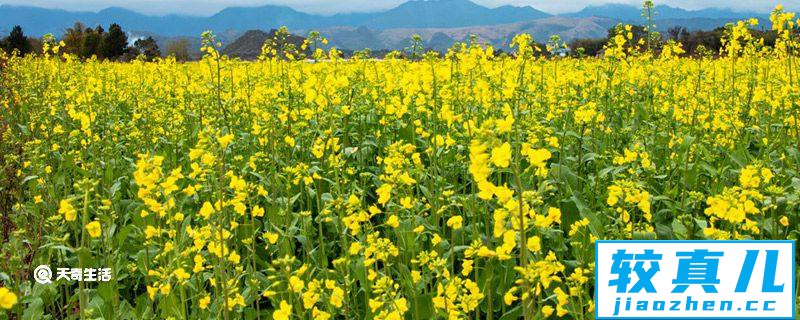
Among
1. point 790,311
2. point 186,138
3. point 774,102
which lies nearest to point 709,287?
point 790,311

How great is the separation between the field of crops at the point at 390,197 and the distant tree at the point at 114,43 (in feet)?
106

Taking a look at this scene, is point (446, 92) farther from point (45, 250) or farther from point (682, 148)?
point (45, 250)

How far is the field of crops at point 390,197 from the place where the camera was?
278cm

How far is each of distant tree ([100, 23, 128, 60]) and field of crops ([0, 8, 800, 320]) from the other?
3216 cm

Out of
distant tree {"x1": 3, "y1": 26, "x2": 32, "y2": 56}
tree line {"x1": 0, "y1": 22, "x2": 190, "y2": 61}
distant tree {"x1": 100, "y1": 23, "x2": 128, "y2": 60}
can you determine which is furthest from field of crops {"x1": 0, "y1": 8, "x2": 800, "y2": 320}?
distant tree {"x1": 100, "y1": 23, "x2": 128, "y2": 60}

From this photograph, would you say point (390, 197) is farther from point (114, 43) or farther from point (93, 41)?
point (114, 43)

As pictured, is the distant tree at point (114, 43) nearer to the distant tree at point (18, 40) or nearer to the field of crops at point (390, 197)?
the distant tree at point (18, 40)

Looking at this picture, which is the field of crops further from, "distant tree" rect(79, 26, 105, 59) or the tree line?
"distant tree" rect(79, 26, 105, 59)

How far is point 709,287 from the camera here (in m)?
2.75

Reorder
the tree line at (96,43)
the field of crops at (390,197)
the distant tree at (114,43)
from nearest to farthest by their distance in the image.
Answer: the field of crops at (390,197)
the tree line at (96,43)
the distant tree at (114,43)

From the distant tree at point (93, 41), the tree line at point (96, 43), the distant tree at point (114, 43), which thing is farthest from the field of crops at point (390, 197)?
the distant tree at point (114, 43)

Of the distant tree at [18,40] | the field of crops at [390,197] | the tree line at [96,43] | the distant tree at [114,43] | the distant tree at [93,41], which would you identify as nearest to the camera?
the field of crops at [390,197]

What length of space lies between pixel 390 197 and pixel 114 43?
42.1 metres

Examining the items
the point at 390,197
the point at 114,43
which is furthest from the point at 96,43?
the point at 390,197
